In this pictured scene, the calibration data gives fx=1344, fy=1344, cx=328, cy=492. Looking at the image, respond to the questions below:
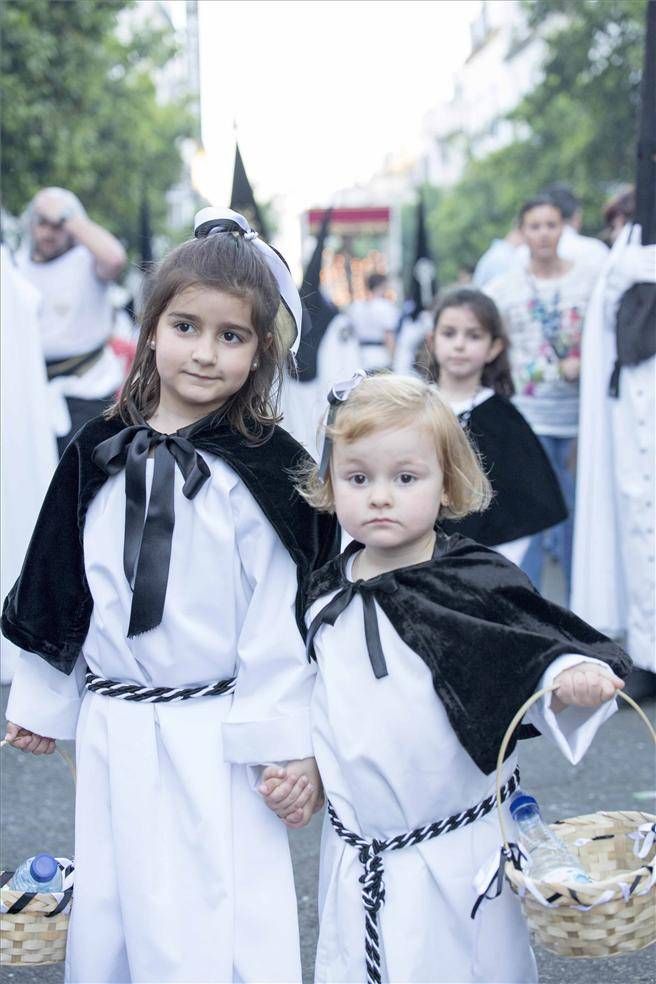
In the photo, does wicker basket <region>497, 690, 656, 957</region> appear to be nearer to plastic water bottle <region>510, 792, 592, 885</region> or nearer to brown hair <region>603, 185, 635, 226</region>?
plastic water bottle <region>510, 792, 592, 885</region>

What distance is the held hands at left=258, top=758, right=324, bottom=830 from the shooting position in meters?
2.57

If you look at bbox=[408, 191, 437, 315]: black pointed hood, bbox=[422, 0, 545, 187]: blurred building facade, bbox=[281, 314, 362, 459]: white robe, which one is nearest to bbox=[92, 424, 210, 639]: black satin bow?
bbox=[281, 314, 362, 459]: white robe

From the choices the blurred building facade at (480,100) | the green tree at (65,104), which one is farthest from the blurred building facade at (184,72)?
the blurred building facade at (480,100)

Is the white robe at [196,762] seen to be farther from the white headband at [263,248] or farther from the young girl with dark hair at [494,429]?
the young girl with dark hair at [494,429]

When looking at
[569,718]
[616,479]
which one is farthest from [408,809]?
[616,479]

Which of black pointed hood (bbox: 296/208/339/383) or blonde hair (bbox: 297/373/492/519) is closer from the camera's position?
blonde hair (bbox: 297/373/492/519)

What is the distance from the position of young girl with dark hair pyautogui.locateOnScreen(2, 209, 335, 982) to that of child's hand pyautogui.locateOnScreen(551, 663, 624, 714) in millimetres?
526

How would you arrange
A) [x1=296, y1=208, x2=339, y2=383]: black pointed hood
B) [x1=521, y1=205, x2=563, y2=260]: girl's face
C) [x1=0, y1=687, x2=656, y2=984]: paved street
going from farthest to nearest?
1. [x1=296, y1=208, x2=339, y2=383]: black pointed hood
2. [x1=521, y1=205, x2=563, y2=260]: girl's face
3. [x1=0, y1=687, x2=656, y2=984]: paved street

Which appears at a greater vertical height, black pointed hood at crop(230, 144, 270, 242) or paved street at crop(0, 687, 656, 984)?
black pointed hood at crop(230, 144, 270, 242)

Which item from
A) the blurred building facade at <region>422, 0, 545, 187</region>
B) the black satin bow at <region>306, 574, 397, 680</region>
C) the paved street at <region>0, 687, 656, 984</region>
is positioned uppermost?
the blurred building facade at <region>422, 0, 545, 187</region>

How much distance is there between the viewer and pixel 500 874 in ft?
7.87

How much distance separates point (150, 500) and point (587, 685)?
0.91m

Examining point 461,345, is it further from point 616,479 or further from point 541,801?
point 541,801

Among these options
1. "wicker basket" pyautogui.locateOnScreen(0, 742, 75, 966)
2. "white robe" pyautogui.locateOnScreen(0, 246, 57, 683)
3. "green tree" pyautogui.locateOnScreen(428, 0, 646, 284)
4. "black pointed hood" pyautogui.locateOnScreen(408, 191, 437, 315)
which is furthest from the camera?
"green tree" pyautogui.locateOnScreen(428, 0, 646, 284)
